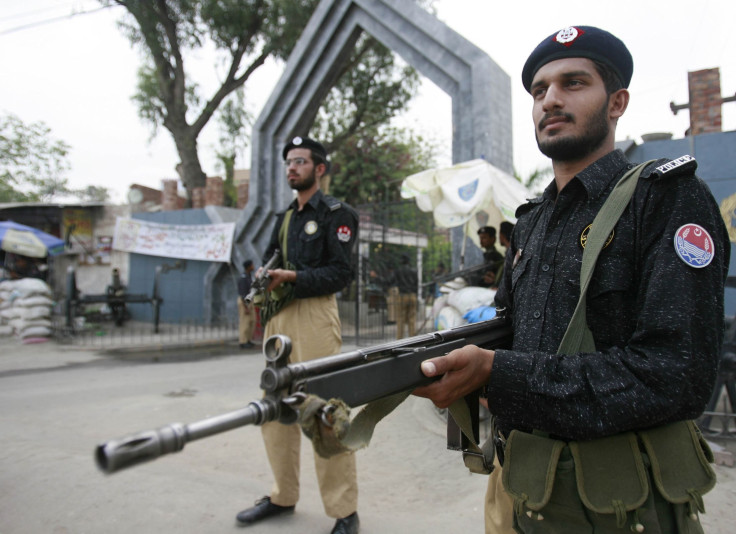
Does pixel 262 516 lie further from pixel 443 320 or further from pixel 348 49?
pixel 348 49

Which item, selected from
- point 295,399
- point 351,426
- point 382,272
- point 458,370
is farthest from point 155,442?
point 382,272

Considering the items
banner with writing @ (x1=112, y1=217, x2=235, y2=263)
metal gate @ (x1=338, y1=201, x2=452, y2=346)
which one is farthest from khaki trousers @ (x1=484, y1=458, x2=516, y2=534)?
banner with writing @ (x1=112, y1=217, x2=235, y2=263)

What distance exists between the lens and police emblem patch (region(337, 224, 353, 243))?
9.32 feet

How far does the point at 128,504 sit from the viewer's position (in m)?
2.77

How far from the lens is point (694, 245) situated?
95 cm

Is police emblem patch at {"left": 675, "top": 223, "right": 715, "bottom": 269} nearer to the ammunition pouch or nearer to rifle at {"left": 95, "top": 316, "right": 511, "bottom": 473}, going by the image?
the ammunition pouch

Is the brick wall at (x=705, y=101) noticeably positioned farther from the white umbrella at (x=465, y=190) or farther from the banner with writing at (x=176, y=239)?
the banner with writing at (x=176, y=239)

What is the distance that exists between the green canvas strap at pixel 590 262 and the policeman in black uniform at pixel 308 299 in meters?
1.71

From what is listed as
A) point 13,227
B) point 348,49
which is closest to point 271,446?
point 348,49

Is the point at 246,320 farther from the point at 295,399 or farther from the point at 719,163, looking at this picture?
the point at 295,399

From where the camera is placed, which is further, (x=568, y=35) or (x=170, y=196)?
(x=170, y=196)

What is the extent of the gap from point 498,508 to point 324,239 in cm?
183

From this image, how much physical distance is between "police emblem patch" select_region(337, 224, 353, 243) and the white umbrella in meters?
2.86

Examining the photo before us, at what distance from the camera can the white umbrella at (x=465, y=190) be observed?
547cm
